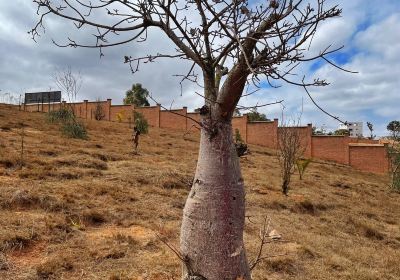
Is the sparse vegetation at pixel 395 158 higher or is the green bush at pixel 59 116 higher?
the green bush at pixel 59 116

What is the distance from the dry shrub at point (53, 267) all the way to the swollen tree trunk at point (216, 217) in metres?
2.37

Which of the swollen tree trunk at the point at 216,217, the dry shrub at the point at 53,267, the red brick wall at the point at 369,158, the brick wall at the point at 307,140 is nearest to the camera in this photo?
the swollen tree trunk at the point at 216,217

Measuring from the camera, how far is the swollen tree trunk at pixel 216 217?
81.4 inches

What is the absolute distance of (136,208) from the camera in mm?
6684

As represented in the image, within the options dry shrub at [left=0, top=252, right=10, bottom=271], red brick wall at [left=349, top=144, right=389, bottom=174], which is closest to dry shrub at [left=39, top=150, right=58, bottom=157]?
dry shrub at [left=0, top=252, right=10, bottom=271]

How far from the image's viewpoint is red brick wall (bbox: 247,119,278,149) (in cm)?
2892

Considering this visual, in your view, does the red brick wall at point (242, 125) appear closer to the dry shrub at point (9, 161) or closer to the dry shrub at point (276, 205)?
the dry shrub at point (276, 205)

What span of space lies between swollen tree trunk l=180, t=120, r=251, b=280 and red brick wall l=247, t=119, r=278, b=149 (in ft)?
87.8

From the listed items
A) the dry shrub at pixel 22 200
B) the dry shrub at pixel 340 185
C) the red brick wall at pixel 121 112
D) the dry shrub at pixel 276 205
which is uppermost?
the red brick wall at pixel 121 112

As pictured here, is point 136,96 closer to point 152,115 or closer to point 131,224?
point 152,115

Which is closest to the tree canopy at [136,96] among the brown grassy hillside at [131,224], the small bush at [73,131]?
the small bush at [73,131]

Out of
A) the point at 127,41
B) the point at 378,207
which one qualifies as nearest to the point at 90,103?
the point at 378,207

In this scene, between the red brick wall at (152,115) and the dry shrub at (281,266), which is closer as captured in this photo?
the dry shrub at (281,266)

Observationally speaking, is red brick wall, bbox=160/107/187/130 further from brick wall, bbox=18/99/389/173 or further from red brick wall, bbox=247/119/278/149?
red brick wall, bbox=247/119/278/149
